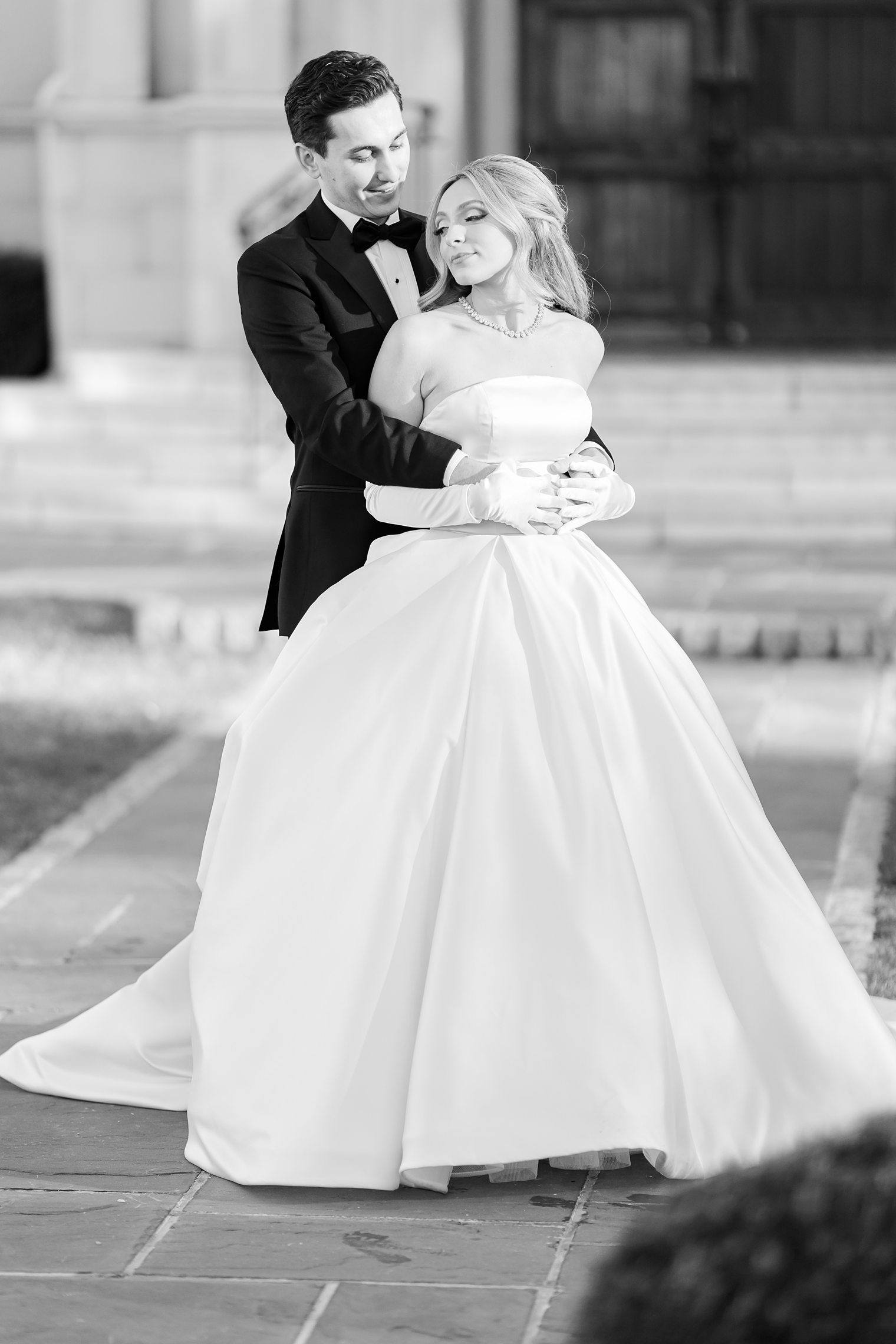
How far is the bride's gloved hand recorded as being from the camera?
144 inches

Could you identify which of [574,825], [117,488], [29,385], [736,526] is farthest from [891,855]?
[29,385]

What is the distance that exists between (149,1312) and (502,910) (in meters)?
0.90

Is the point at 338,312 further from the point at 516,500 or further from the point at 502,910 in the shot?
the point at 502,910

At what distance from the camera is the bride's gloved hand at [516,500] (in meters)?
3.66

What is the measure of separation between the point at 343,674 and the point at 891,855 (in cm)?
280

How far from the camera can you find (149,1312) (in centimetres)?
309

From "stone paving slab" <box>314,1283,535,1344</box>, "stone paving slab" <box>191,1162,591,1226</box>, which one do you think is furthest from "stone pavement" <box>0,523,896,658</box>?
"stone paving slab" <box>314,1283,535,1344</box>

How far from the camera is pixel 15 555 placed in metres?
11.4

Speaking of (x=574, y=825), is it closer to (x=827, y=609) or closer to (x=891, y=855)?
(x=891, y=855)

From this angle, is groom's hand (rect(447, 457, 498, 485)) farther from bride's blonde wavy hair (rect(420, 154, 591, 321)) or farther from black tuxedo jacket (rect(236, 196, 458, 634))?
bride's blonde wavy hair (rect(420, 154, 591, 321))

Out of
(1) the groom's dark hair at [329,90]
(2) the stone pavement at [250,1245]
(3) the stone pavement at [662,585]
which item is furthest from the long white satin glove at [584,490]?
(3) the stone pavement at [662,585]

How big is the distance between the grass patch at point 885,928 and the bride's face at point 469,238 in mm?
1950

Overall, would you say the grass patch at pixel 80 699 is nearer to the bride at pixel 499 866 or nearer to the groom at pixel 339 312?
the groom at pixel 339 312

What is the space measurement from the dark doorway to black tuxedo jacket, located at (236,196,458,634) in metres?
10.8
